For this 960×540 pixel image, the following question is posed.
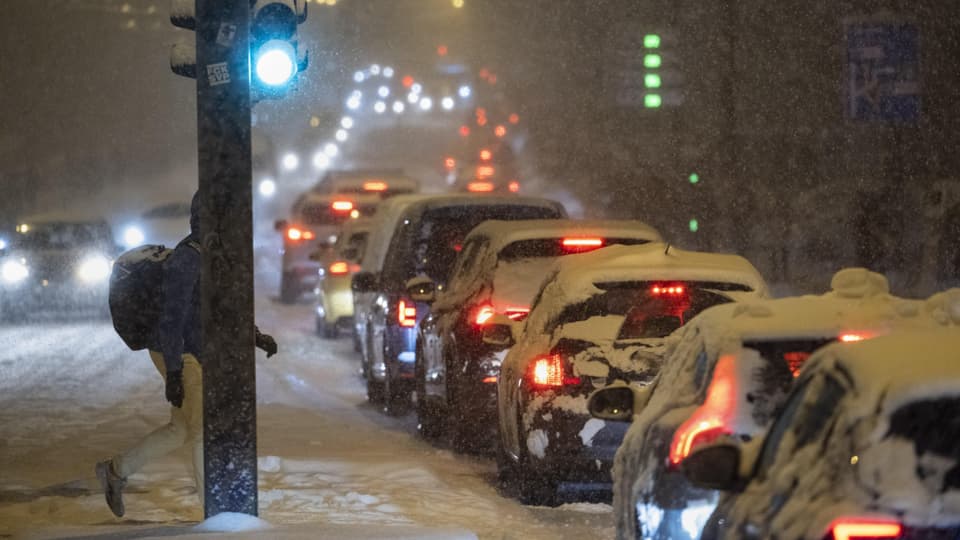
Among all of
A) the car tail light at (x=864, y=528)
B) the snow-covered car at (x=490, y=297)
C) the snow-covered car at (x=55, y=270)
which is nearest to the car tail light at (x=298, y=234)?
the snow-covered car at (x=55, y=270)

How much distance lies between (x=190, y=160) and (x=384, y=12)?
44.0 meters

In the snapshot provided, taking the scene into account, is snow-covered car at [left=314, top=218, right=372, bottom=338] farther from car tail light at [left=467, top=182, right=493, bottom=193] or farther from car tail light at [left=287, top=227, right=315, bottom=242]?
car tail light at [left=467, top=182, right=493, bottom=193]

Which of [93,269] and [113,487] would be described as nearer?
[113,487]

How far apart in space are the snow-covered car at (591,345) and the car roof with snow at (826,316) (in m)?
3.08

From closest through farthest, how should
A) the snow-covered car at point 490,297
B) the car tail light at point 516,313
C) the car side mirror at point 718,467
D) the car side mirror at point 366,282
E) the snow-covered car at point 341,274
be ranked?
the car side mirror at point 718,467, the car tail light at point 516,313, the snow-covered car at point 490,297, the car side mirror at point 366,282, the snow-covered car at point 341,274

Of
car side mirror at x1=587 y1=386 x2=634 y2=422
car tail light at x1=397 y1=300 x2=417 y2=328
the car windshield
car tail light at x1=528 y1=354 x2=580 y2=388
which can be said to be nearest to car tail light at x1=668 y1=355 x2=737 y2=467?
car side mirror at x1=587 y1=386 x2=634 y2=422

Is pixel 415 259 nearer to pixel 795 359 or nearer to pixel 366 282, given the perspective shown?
pixel 366 282

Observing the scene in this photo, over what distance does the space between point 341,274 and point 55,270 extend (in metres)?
8.58

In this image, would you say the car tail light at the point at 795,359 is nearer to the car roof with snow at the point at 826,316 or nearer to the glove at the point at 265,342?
the car roof with snow at the point at 826,316

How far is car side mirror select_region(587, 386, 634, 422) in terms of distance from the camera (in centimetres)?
676

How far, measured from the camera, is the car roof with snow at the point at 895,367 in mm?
4309

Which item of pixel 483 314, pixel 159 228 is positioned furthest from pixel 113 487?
pixel 159 228

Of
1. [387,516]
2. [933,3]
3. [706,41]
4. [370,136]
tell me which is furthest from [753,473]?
[370,136]

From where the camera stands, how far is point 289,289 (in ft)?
97.8
